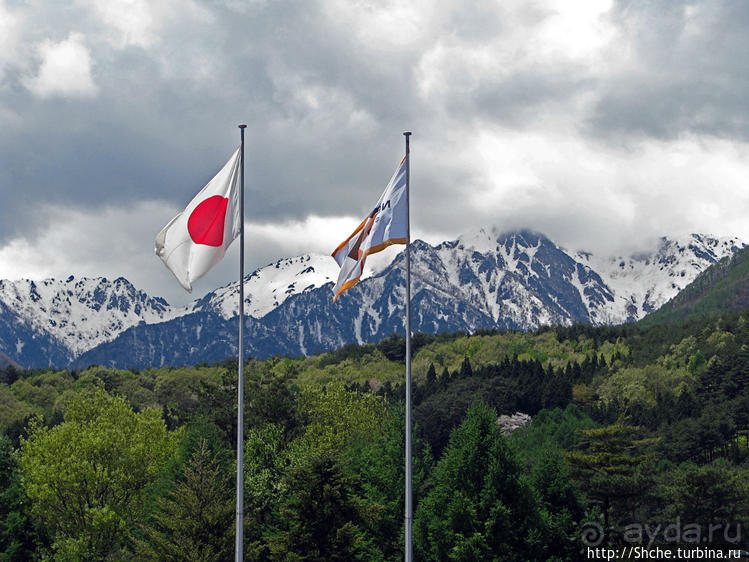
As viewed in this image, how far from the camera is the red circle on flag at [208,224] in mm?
31938

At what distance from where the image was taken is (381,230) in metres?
33.2

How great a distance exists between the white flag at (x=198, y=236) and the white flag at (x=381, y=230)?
423 cm

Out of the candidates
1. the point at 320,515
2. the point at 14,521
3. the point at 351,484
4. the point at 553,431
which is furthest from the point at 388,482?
the point at 553,431

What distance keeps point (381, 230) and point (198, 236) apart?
625 cm

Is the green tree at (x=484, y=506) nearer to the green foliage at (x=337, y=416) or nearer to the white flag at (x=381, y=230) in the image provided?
the white flag at (x=381, y=230)

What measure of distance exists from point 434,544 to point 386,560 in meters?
7.65

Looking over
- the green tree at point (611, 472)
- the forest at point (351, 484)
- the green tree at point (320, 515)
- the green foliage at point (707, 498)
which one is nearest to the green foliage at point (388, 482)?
the forest at point (351, 484)

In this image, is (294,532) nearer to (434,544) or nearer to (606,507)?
(434,544)

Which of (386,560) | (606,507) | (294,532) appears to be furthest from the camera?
(606,507)

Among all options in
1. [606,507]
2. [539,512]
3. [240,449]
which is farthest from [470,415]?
[240,449]

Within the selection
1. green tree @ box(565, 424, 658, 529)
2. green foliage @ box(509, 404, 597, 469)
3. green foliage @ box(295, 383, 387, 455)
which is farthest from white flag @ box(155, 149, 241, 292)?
green foliage @ box(509, 404, 597, 469)

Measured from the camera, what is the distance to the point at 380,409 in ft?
357

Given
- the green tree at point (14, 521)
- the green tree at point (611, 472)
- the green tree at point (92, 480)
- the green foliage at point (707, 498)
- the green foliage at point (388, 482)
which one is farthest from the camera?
the green tree at point (14, 521)

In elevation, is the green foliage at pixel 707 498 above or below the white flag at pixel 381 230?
below
